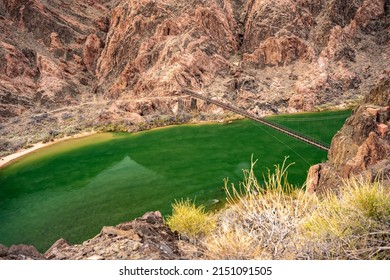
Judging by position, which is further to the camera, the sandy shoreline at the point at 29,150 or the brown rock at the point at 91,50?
the brown rock at the point at 91,50

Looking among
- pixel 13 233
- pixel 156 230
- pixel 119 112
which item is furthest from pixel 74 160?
pixel 156 230

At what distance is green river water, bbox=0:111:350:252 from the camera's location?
18.2 metres

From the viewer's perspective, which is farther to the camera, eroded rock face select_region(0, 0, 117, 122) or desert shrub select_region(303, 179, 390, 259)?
eroded rock face select_region(0, 0, 117, 122)

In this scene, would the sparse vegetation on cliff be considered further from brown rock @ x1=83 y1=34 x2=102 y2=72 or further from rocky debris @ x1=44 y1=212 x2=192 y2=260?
brown rock @ x1=83 y1=34 x2=102 y2=72

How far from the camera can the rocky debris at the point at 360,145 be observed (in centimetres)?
1232

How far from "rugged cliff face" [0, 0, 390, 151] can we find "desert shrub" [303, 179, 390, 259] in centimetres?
4809

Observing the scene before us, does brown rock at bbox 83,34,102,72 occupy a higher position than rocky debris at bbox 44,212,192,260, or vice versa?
brown rock at bbox 83,34,102,72

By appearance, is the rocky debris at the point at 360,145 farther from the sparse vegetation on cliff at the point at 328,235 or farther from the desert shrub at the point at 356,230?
the desert shrub at the point at 356,230

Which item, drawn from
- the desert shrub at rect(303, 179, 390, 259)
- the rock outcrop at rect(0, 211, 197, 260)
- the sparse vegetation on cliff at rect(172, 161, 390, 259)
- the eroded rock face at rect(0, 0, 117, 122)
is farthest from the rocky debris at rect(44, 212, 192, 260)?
the eroded rock face at rect(0, 0, 117, 122)

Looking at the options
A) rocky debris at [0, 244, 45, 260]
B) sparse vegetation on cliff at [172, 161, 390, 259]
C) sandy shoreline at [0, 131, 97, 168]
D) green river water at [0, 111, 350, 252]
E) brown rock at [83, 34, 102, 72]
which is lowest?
sandy shoreline at [0, 131, 97, 168]

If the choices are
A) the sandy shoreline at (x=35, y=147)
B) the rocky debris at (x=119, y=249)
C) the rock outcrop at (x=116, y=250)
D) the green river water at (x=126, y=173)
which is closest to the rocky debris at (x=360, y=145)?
the green river water at (x=126, y=173)

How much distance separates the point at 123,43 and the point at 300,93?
44349 mm

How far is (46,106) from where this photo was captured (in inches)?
2424

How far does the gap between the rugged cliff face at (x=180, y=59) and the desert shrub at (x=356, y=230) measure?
48087 millimetres
